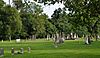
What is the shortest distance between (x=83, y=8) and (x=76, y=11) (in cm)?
211

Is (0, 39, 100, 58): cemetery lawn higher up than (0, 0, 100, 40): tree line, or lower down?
lower down

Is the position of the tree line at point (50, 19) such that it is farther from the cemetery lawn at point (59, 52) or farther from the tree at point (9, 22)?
the cemetery lawn at point (59, 52)

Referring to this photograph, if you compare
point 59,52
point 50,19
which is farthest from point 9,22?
point 59,52

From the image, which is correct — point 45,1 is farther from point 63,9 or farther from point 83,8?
point 83,8

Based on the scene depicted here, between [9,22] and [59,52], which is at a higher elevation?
[9,22]

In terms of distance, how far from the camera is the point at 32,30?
13412 centimetres

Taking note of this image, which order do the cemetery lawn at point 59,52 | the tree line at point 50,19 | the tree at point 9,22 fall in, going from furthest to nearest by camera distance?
the tree at point 9,22 → the cemetery lawn at point 59,52 → the tree line at point 50,19

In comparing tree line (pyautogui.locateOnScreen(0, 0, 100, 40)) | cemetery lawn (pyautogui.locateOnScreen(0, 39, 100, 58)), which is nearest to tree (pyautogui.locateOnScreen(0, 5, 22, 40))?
tree line (pyautogui.locateOnScreen(0, 0, 100, 40))

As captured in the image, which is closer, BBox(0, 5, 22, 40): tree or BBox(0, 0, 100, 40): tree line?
BBox(0, 0, 100, 40): tree line

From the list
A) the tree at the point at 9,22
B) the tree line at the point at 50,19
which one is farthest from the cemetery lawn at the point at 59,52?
the tree at the point at 9,22

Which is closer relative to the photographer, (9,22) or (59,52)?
(59,52)

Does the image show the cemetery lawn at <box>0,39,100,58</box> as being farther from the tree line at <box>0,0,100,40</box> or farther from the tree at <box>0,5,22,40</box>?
the tree at <box>0,5,22,40</box>

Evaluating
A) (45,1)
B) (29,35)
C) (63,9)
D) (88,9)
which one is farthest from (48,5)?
(29,35)

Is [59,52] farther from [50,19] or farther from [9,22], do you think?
[50,19]
